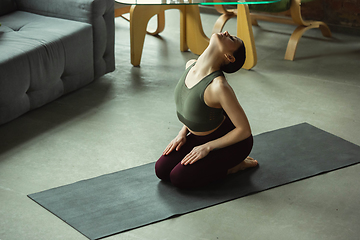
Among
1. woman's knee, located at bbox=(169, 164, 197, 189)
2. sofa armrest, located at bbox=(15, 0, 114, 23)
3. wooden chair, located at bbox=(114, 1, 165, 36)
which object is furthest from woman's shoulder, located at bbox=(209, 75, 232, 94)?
wooden chair, located at bbox=(114, 1, 165, 36)

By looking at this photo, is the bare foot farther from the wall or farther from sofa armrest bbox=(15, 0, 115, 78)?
the wall

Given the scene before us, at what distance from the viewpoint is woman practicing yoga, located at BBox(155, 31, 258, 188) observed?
66.4 inches

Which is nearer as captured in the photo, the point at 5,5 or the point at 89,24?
the point at 89,24

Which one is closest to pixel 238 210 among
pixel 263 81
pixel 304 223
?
pixel 304 223

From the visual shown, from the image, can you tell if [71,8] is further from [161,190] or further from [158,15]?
[161,190]

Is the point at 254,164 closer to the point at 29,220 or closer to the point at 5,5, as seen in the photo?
the point at 29,220

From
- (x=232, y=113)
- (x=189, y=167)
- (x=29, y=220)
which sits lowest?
(x=29, y=220)

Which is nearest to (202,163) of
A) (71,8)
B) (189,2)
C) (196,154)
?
(196,154)

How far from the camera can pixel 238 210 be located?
5.57 ft

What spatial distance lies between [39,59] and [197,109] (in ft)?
3.66

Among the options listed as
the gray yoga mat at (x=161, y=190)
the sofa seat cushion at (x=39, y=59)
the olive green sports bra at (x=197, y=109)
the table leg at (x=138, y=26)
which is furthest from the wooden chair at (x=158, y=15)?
the olive green sports bra at (x=197, y=109)

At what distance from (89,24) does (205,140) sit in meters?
1.33

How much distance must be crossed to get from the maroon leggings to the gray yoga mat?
46mm

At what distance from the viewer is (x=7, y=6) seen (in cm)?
293
